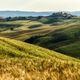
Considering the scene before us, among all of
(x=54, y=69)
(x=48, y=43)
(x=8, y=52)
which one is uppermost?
(x=54, y=69)

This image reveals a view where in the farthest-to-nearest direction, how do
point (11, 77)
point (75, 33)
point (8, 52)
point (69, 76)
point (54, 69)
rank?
point (75, 33)
point (8, 52)
point (54, 69)
point (69, 76)
point (11, 77)

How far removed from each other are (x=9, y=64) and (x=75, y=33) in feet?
466

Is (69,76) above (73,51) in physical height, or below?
above

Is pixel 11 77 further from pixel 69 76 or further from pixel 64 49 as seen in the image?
pixel 64 49

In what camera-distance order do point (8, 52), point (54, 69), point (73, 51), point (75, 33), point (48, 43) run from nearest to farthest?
point (54, 69), point (8, 52), point (73, 51), point (48, 43), point (75, 33)

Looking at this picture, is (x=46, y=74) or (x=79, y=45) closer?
(x=46, y=74)

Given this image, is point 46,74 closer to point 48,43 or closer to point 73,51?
point 73,51

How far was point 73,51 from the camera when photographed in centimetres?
10725

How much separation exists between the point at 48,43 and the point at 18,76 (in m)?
130

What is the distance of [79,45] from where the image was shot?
116 m

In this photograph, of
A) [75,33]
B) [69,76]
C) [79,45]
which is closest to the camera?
[69,76]

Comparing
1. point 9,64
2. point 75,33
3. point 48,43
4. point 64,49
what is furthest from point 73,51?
point 9,64

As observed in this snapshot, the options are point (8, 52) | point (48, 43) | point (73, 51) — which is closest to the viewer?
point (8, 52)

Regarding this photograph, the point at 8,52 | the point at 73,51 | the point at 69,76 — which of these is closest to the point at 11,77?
the point at 69,76
